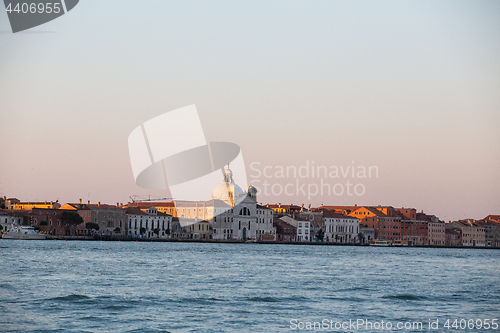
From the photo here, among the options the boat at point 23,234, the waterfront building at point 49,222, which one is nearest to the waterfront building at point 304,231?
the waterfront building at point 49,222

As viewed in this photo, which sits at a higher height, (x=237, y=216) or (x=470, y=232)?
(x=237, y=216)

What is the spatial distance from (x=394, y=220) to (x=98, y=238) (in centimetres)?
4283

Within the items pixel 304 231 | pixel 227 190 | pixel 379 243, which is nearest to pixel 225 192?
pixel 227 190

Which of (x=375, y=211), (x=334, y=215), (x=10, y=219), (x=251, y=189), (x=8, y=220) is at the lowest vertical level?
(x=8, y=220)

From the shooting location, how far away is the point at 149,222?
8456cm

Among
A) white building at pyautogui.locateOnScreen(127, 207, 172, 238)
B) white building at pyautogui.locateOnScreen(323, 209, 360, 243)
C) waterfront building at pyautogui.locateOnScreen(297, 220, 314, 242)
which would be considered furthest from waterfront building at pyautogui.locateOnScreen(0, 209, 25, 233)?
white building at pyautogui.locateOnScreen(323, 209, 360, 243)

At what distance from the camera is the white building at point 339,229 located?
94750mm

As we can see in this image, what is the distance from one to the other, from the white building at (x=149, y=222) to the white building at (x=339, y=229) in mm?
21629

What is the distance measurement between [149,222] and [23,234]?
64.9 ft

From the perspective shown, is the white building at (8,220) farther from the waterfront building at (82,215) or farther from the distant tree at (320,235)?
the distant tree at (320,235)

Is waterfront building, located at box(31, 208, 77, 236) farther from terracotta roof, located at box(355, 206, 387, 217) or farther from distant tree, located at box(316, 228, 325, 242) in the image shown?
terracotta roof, located at box(355, 206, 387, 217)

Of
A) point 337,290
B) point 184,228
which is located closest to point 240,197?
point 184,228

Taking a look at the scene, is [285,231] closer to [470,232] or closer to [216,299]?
[470,232]

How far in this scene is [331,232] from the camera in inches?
3743
